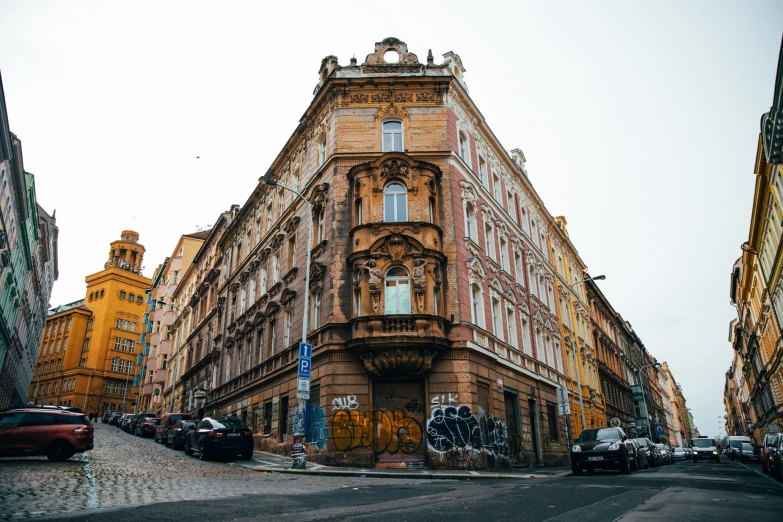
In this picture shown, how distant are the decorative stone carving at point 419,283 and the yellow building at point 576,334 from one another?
60.1ft

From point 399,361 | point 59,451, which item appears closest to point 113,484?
point 59,451

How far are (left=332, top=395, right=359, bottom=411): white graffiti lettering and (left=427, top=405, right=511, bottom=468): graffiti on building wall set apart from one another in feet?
9.04

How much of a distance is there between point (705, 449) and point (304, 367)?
3936 centimetres

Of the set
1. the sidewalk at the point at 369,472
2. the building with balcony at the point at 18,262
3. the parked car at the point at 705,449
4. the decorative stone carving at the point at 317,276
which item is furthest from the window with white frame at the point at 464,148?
the parked car at the point at 705,449

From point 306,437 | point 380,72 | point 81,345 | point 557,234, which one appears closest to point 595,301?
point 557,234

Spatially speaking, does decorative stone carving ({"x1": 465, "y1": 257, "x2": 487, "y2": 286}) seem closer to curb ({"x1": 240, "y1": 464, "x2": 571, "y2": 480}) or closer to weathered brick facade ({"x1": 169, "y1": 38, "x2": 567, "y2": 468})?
weathered brick facade ({"x1": 169, "y1": 38, "x2": 567, "y2": 468})

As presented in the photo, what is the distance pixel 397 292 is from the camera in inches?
787

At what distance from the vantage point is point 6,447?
48.5ft

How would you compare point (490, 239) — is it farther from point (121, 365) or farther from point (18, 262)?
point (121, 365)

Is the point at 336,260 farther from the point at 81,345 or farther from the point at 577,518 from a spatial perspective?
the point at 81,345

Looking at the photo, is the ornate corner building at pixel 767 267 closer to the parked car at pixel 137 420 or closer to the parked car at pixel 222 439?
the parked car at pixel 222 439

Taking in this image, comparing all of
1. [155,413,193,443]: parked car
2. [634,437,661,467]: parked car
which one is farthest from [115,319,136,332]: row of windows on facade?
[634,437,661,467]: parked car

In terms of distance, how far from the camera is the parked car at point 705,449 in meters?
41.8

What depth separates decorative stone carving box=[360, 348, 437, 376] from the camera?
1866 cm
